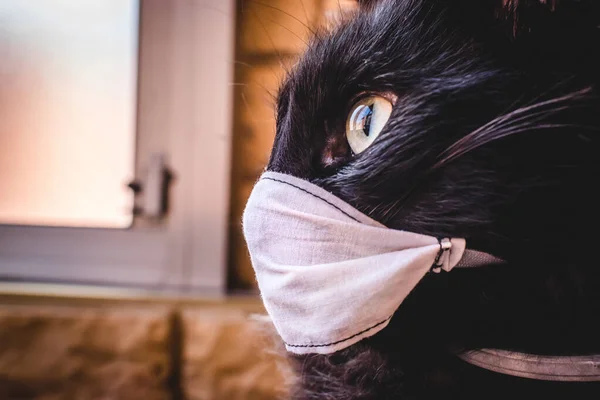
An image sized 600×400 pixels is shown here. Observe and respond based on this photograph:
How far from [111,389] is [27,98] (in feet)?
1.91

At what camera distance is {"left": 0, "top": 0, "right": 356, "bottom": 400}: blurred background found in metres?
0.88

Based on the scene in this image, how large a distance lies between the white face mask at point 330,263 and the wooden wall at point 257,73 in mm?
179

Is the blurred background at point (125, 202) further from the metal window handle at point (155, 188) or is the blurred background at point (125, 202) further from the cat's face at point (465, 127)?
the cat's face at point (465, 127)

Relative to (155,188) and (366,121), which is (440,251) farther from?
(155,188)

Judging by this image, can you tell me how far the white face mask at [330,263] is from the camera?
10.9 inches

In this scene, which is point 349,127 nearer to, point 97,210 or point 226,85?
point 226,85

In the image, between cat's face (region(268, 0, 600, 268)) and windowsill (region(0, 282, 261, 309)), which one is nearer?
cat's face (region(268, 0, 600, 268))

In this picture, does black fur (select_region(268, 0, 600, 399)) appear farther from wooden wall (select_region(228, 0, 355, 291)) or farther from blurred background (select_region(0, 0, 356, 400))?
blurred background (select_region(0, 0, 356, 400))

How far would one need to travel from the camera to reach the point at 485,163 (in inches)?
10.8

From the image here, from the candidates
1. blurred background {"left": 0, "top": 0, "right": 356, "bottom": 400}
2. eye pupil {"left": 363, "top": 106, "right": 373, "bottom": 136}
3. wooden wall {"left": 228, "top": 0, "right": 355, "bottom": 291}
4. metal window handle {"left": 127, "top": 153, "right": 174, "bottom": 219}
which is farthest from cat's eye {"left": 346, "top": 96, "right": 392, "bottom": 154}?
metal window handle {"left": 127, "top": 153, "right": 174, "bottom": 219}

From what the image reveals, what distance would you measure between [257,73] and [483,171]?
1.59 ft

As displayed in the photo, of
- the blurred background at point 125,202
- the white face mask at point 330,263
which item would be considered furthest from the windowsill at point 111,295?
the white face mask at point 330,263

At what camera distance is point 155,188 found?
942 millimetres

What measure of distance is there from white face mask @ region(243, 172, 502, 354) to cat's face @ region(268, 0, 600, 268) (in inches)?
0.6
